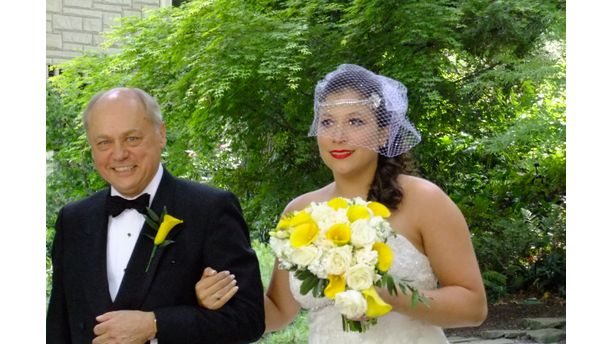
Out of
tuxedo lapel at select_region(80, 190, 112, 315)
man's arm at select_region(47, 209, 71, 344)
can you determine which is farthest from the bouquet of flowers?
man's arm at select_region(47, 209, 71, 344)

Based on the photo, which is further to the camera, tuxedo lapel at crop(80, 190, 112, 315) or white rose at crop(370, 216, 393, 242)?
tuxedo lapel at crop(80, 190, 112, 315)

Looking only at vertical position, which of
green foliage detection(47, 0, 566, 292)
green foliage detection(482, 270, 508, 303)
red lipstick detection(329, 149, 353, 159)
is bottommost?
green foliage detection(482, 270, 508, 303)

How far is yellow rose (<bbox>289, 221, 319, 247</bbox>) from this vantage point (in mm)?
2213

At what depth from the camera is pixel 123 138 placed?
7.59 ft

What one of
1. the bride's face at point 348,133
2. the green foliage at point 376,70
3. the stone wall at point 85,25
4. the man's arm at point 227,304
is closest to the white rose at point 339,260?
the man's arm at point 227,304

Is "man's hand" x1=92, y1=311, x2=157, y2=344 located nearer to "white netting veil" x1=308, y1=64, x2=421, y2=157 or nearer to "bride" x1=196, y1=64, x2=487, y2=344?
"bride" x1=196, y1=64, x2=487, y2=344

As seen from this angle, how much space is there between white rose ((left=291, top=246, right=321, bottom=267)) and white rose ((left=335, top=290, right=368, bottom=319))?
11cm

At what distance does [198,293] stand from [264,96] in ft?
20.2

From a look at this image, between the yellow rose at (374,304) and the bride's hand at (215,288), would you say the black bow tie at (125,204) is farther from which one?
the yellow rose at (374,304)

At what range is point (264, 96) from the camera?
834cm

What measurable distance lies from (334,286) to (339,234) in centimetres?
13

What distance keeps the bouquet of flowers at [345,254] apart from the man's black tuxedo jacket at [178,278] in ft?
0.43
